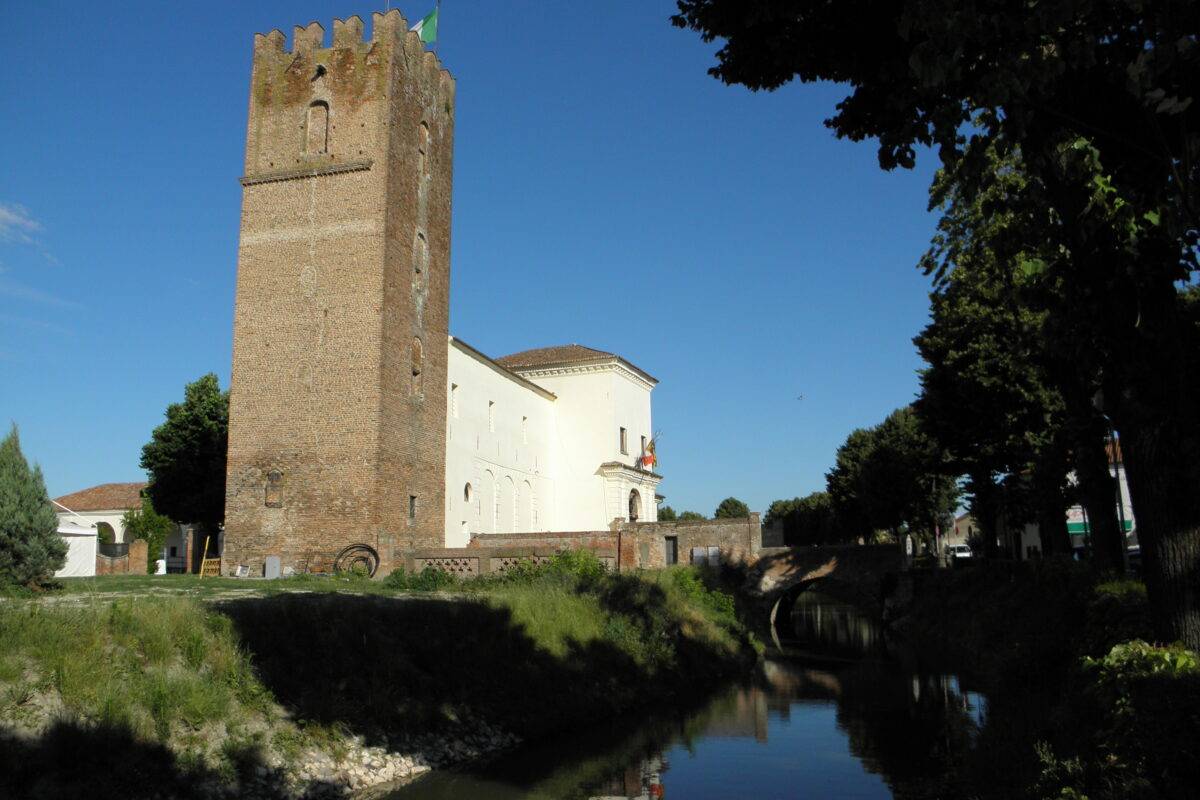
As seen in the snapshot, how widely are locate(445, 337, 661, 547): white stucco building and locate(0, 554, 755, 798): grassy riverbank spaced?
621 inches

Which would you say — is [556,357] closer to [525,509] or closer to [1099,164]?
[525,509]

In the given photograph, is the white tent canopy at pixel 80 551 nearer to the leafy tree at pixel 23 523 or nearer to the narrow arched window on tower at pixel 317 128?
the leafy tree at pixel 23 523

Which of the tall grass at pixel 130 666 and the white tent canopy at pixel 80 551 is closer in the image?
the tall grass at pixel 130 666

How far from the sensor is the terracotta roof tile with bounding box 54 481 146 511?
200 ft

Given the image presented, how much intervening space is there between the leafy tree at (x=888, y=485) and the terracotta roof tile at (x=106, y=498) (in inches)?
1786

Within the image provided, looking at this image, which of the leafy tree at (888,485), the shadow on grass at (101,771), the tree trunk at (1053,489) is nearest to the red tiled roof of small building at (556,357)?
the leafy tree at (888,485)

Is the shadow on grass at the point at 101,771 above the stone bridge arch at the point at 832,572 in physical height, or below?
below

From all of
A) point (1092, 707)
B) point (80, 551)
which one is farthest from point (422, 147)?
point (1092, 707)

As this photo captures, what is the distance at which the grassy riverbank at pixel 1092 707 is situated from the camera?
651 cm

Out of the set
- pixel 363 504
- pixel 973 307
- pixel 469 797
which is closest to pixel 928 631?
pixel 973 307

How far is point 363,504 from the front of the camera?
28.7m

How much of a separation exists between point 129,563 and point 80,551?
6238 mm

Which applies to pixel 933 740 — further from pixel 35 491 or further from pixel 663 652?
pixel 35 491

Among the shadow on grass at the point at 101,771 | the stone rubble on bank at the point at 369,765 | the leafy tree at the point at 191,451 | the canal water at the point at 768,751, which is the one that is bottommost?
the canal water at the point at 768,751
